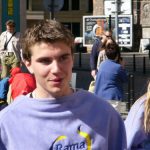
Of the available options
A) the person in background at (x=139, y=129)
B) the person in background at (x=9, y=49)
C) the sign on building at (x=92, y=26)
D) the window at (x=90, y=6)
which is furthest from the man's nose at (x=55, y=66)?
the window at (x=90, y=6)

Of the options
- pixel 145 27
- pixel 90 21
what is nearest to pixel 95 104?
pixel 90 21

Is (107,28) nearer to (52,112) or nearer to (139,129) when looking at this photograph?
(139,129)

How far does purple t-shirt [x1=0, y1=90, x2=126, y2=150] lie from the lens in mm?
2846

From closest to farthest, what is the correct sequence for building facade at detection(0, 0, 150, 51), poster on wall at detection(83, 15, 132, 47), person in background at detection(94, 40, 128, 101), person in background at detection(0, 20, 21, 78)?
1. person in background at detection(94, 40, 128, 101)
2. person in background at detection(0, 20, 21, 78)
3. poster on wall at detection(83, 15, 132, 47)
4. building facade at detection(0, 0, 150, 51)

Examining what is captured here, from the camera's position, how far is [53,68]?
111 inches

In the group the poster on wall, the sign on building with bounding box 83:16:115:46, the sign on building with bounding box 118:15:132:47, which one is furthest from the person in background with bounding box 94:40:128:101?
the sign on building with bounding box 83:16:115:46

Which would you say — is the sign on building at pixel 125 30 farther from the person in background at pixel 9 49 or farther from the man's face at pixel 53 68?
the man's face at pixel 53 68

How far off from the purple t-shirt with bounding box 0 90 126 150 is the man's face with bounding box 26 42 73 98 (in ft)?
0.16

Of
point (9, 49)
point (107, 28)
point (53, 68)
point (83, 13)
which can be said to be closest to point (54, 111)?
point (53, 68)

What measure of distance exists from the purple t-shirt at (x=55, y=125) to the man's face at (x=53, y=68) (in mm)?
47

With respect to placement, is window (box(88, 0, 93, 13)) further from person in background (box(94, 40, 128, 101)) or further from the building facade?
person in background (box(94, 40, 128, 101))

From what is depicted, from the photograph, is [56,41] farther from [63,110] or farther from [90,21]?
[90,21]

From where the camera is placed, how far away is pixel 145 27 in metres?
59.2

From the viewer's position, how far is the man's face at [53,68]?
9.27 ft
